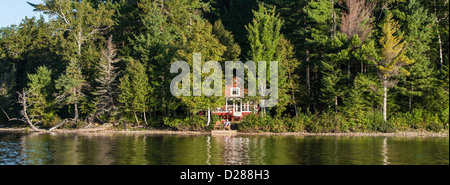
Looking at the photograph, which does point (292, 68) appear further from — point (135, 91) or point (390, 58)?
point (135, 91)

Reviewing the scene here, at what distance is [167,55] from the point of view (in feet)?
155

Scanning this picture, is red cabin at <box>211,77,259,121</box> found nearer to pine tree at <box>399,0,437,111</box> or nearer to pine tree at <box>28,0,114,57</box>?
pine tree at <box>399,0,437,111</box>

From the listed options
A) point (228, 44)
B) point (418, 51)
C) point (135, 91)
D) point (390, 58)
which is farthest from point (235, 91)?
point (418, 51)

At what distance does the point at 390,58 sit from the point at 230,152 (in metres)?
23.1

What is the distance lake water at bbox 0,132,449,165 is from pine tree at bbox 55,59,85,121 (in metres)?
15.5

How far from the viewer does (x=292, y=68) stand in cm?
4612

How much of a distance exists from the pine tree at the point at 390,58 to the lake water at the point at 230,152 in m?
9.85

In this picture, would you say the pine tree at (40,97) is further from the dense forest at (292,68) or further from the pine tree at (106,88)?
the pine tree at (106,88)

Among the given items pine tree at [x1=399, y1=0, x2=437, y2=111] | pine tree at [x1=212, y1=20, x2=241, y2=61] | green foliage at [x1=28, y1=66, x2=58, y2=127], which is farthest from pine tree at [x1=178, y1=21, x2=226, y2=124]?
pine tree at [x1=399, y1=0, x2=437, y2=111]

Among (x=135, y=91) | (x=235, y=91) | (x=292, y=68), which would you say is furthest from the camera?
(x=235, y=91)

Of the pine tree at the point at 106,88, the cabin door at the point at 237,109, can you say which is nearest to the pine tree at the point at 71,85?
the pine tree at the point at 106,88

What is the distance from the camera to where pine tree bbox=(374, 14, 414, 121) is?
4106 centimetres
